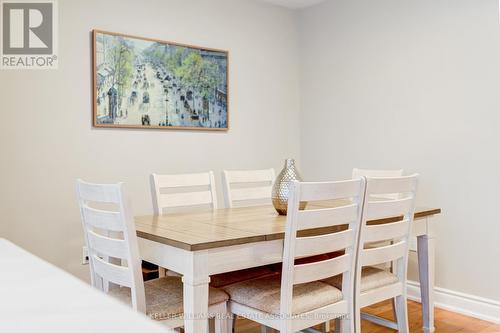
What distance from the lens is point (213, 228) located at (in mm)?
1925

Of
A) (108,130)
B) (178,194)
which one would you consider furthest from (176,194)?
(108,130)

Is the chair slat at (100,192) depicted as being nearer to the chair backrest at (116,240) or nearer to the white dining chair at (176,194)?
the chair backrest at (116,240)

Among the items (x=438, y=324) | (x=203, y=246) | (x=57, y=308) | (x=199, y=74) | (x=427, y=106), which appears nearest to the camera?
(x=57, y=308)

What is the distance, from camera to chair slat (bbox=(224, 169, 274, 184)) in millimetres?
2777

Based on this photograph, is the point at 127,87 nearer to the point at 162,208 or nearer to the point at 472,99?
the point at 162,208

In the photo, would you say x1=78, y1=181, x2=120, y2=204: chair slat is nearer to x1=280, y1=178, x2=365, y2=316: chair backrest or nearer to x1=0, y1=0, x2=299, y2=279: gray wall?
x1=280, y1=178, x2=365, y2=316: chair backrest

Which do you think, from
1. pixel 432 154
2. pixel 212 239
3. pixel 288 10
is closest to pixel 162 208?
pixel 212 239

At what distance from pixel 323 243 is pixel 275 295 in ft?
0.98

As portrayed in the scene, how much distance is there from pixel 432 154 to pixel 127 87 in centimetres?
219

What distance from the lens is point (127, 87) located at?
3174 mm

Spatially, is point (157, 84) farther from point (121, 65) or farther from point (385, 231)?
point (385, 231)

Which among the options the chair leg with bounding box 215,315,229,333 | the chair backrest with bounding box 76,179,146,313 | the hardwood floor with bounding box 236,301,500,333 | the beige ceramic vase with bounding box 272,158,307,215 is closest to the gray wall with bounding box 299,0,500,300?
the hardwood floor with bounding box 236,301,500,333

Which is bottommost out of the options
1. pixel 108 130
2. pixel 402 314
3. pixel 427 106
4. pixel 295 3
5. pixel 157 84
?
pixel 402 314

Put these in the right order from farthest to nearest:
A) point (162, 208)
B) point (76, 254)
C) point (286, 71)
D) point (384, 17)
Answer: point (286, 71)
point (384, 17)
point (76, 254)
point (162, 208)
